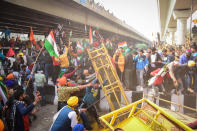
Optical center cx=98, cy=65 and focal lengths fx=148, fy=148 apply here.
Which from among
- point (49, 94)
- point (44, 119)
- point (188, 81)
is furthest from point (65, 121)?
point (188, 81)

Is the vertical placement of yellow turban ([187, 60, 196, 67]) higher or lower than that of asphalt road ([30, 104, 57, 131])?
higher

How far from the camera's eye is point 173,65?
576 cm

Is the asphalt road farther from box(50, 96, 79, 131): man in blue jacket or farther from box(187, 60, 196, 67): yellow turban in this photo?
box(187, 60, 196, 67): yellow turban

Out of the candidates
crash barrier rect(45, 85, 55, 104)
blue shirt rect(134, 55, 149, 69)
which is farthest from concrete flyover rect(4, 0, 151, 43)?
blue shirt rect(134, 55, 149, 69)

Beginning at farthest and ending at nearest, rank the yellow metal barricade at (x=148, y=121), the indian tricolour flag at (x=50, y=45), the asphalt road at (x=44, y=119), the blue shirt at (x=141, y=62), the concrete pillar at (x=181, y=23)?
the concrete pillar at (x=181, y=23), the blue shirt at (x=141, y=62), the indian tricolour flag at (x=50, y=45), the asphalt road at (x=44, y=119), the yellow metal barricade at (x=148, y=121)

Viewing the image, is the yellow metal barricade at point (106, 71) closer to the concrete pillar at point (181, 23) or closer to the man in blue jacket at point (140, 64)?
the man in blue jacket at point (140, 64)

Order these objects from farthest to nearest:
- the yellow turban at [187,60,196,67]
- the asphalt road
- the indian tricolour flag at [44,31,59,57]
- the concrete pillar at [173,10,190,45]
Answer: the concrete pillar at [173,10,190,45] → the yellow turban at [187,60,196,67] → the indian tricolour flag at [44,31,59,57] → the asphalt road

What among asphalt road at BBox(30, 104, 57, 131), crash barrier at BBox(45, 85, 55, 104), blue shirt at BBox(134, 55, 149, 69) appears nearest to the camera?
asphalt road at BBox(30, 104, 57, 131)

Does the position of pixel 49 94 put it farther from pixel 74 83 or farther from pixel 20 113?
pixel 20 113

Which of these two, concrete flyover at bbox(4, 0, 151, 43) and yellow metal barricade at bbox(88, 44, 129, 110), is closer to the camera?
yellow metal barricade at bbox(88, 44, 129, 110)

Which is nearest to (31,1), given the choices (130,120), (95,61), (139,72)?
(95,61)

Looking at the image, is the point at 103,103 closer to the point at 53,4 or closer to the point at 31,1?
the point at 31,1

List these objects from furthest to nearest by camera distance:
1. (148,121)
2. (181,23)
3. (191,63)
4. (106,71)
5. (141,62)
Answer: (181,23)
(141,62)
(191,63)
(106,71)
(148,121)

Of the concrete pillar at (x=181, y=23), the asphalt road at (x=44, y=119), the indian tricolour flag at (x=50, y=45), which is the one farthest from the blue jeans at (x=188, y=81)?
the concrete pillar at (x=181, y=23)
